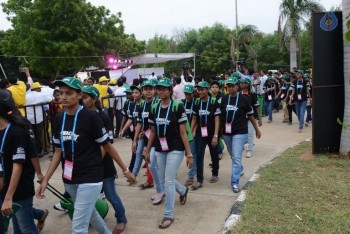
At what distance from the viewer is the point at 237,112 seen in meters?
6.34

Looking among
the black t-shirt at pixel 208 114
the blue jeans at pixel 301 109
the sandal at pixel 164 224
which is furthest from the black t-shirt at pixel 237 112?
the blue jeans at pixel 301 109

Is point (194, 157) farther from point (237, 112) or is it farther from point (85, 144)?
point (85, 144)

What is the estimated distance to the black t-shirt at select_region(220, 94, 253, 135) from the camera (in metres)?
6.25

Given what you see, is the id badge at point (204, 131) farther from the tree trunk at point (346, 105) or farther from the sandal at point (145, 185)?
the tree trunk at point (346, 105)

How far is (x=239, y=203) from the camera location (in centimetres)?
545

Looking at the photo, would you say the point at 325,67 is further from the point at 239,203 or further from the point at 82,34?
the point at 82,34

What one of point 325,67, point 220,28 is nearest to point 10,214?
point 325,67

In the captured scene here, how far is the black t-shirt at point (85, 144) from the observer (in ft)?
11.6

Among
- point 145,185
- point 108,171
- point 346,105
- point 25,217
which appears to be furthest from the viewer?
point 346,105

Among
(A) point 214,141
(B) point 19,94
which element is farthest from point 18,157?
(B) point 19,94

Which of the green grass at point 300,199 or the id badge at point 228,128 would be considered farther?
the id badge at point 228,128

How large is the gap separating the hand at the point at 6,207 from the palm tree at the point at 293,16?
23.5 meters

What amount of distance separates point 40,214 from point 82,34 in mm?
23693

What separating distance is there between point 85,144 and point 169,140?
154 cm
